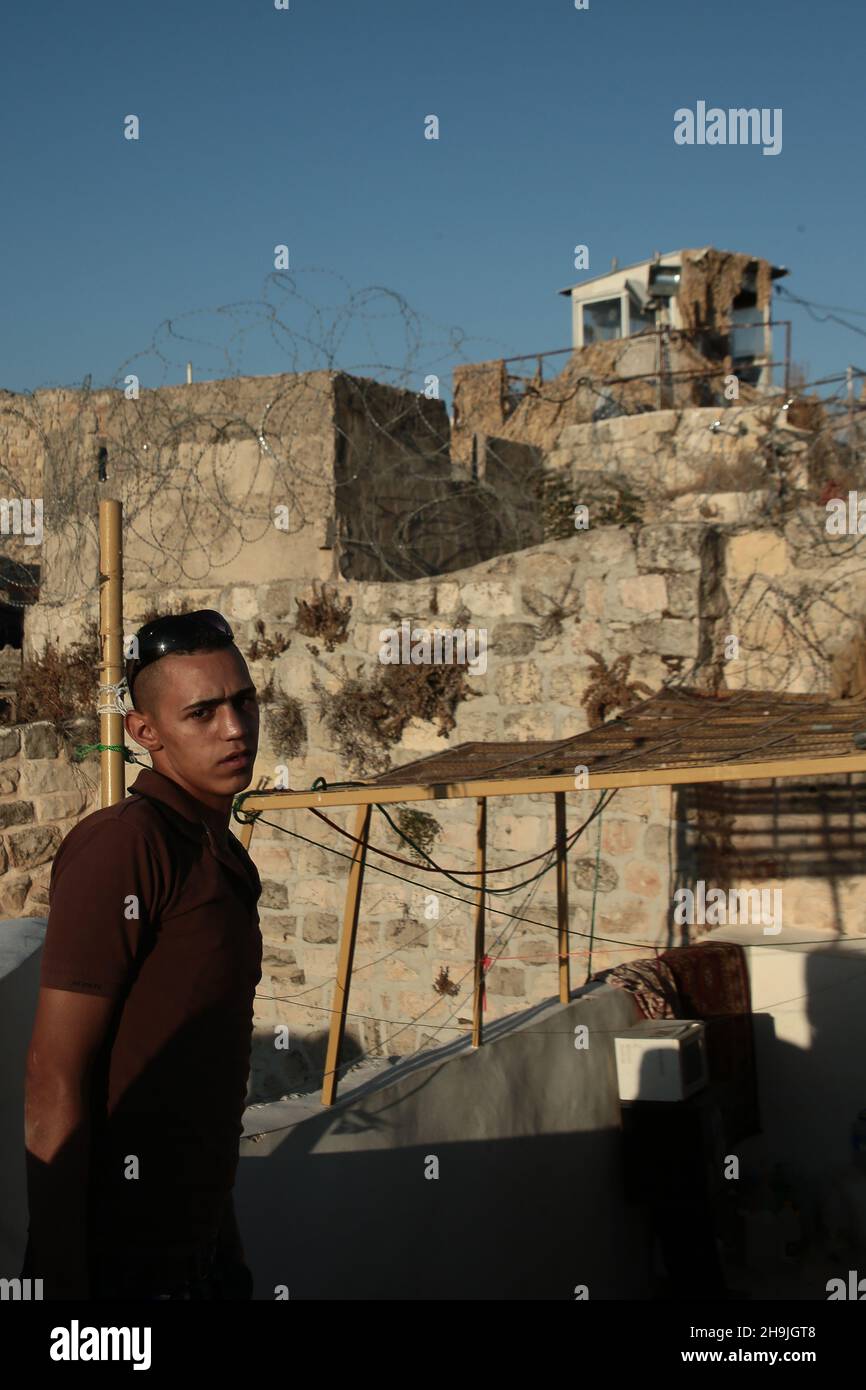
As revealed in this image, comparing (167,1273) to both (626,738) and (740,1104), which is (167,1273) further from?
(740,1104)

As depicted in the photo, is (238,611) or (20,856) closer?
(20,856)

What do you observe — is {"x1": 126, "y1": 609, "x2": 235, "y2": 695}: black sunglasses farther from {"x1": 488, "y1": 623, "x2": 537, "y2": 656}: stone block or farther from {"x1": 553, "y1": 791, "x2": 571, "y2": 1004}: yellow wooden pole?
{"x1": 488, "y1": 623, "x2": 537, "y2": 656}: stone block

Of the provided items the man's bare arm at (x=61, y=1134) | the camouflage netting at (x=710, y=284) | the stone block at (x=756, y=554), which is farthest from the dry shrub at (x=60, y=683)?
the camouflage netting at (x=710, y=284)

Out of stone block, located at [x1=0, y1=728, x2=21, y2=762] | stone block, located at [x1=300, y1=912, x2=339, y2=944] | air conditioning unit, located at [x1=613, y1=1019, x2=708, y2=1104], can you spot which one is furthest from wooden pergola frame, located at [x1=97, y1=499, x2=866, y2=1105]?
stone block, located at [x1=0, y1=728, x2=21, y2=762]

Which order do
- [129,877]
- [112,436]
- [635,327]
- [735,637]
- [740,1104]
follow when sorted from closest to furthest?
[129,877]
[740,1104]
[735,637]
[112,436]
[635,327]

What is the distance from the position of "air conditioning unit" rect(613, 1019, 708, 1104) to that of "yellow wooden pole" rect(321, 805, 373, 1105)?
5.18 feet

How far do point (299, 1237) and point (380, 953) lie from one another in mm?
3463

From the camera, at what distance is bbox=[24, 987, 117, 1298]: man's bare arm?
163cm

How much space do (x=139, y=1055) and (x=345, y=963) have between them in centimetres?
197

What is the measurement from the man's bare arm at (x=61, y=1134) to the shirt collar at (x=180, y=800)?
0.32 m

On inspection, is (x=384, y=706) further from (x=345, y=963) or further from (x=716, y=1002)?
(x=345, y=963)

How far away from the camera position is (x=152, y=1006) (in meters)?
1.73

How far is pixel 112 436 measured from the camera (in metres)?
7.66
